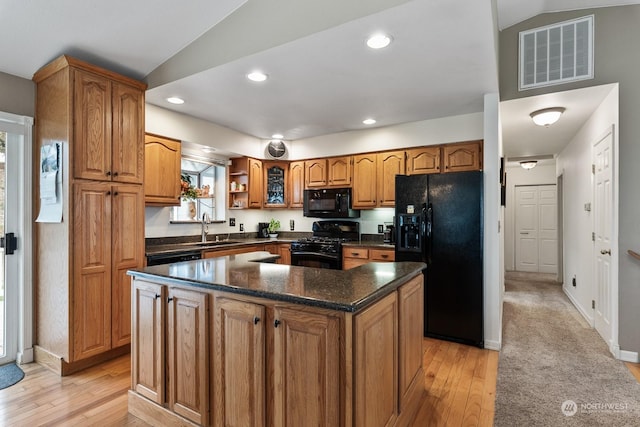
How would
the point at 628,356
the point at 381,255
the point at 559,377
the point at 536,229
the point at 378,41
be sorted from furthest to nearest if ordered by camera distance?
the point at 536,229 < the point at 381,255 < the point at 628,356 < the point at 559,377 < the point at 378,41

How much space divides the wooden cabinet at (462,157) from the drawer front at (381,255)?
1.18 meters

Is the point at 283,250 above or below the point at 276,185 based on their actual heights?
below

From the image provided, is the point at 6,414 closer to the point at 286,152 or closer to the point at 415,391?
the point at 415,391

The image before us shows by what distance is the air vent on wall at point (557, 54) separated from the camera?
10.1 feet

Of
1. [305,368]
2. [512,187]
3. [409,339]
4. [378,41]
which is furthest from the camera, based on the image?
[512,187]

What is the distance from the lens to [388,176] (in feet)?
14.4

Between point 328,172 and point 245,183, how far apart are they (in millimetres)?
1208

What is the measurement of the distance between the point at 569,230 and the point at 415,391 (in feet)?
14.3

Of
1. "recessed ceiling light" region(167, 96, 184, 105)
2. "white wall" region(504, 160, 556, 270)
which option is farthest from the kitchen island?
"white wall" region(504, 160, 556, 270)

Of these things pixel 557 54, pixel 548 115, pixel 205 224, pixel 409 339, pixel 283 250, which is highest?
pixel 557 54

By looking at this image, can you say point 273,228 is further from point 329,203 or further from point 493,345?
point 493,345

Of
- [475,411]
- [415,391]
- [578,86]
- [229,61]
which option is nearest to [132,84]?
[229,61]

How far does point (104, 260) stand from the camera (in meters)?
2.82

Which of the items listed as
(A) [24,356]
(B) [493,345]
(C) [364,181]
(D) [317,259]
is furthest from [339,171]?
(A) [24,356]
